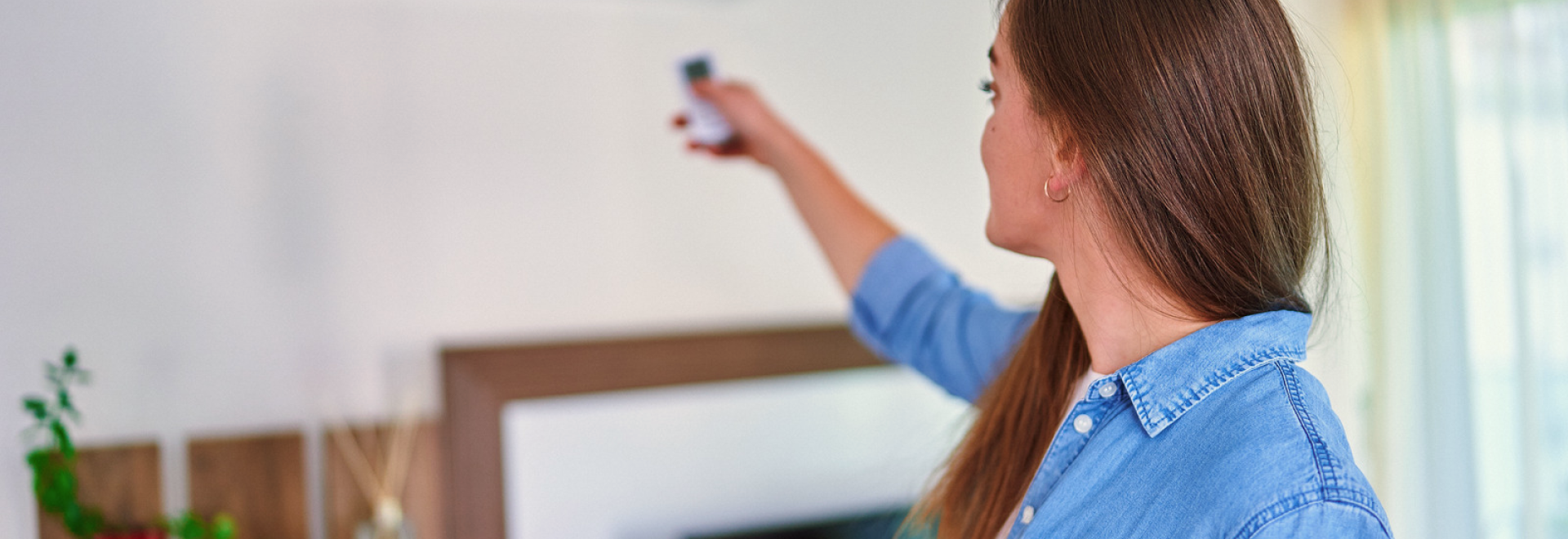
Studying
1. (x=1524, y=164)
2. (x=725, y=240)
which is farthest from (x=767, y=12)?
(x=1524, y=164)

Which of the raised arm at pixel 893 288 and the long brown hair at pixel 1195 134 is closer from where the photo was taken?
the long brown hair at pixel 1195 134

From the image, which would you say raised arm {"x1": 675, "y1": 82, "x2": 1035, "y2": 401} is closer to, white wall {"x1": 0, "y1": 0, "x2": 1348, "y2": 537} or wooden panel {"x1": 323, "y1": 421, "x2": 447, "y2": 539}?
white wall {"x1": 0, "y1": 0, "x2": 1348, "y2": 537}

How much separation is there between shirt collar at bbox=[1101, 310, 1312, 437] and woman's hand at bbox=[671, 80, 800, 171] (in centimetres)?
66

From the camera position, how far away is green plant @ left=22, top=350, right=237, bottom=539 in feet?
3.82

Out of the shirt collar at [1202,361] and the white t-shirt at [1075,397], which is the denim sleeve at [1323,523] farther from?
the white t-shirt at [1075,397]

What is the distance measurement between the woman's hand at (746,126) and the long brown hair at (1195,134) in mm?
564

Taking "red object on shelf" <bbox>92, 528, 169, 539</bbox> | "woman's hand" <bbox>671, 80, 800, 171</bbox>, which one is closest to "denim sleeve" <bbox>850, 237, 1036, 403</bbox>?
"woman's hand" <bbox>671, 80, 800, 171</bbox>

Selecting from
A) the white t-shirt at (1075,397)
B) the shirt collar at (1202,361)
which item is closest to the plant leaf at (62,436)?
the white t-shirt at (1075,397)

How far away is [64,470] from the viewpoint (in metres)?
1.29

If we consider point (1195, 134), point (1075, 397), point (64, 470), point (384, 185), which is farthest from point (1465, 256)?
point (64, 470)

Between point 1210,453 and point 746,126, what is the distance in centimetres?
81

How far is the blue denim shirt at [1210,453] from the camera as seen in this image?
600mm

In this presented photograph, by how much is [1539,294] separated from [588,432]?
1.73 meters

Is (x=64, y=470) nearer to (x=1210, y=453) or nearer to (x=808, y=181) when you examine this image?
(x=808, y=181)
